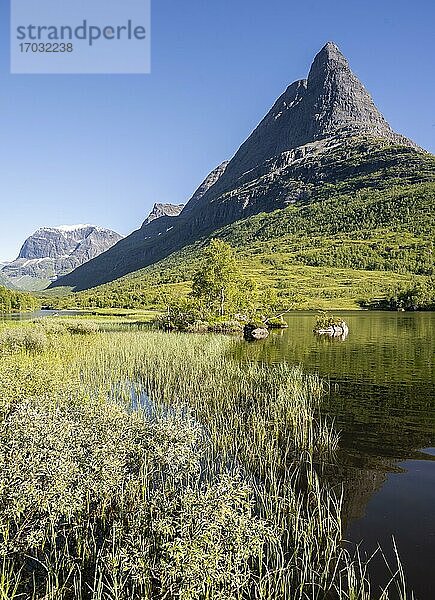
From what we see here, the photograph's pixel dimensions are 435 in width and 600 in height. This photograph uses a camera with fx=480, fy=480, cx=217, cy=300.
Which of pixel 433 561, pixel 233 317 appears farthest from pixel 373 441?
pixel 233 317

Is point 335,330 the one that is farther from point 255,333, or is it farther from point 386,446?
point 386,446

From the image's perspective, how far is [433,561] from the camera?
1083cm

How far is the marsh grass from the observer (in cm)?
855

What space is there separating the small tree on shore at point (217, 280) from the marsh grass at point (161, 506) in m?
58.3

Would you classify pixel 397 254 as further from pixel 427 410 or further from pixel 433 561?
pixel 433 561

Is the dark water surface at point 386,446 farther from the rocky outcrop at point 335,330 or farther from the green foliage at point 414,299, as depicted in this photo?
the green foliage at point 414,299

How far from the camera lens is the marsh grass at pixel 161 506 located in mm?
8547

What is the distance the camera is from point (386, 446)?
1883 centimetres

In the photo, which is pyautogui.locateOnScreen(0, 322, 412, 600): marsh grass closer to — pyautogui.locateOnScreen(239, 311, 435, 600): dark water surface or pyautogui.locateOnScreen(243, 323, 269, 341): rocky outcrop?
pyautogui.locateOnScreen(239, 311, 435, 600): dark water surface

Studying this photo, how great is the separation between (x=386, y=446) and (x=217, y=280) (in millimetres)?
61626

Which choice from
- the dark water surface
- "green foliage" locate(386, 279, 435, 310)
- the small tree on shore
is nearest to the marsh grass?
the dark water surface

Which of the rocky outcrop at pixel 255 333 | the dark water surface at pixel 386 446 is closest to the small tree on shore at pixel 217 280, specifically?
the rocky outcrop at pixel 255 333

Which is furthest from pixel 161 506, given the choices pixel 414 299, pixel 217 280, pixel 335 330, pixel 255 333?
pixel 414 299

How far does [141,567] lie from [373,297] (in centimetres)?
15391
